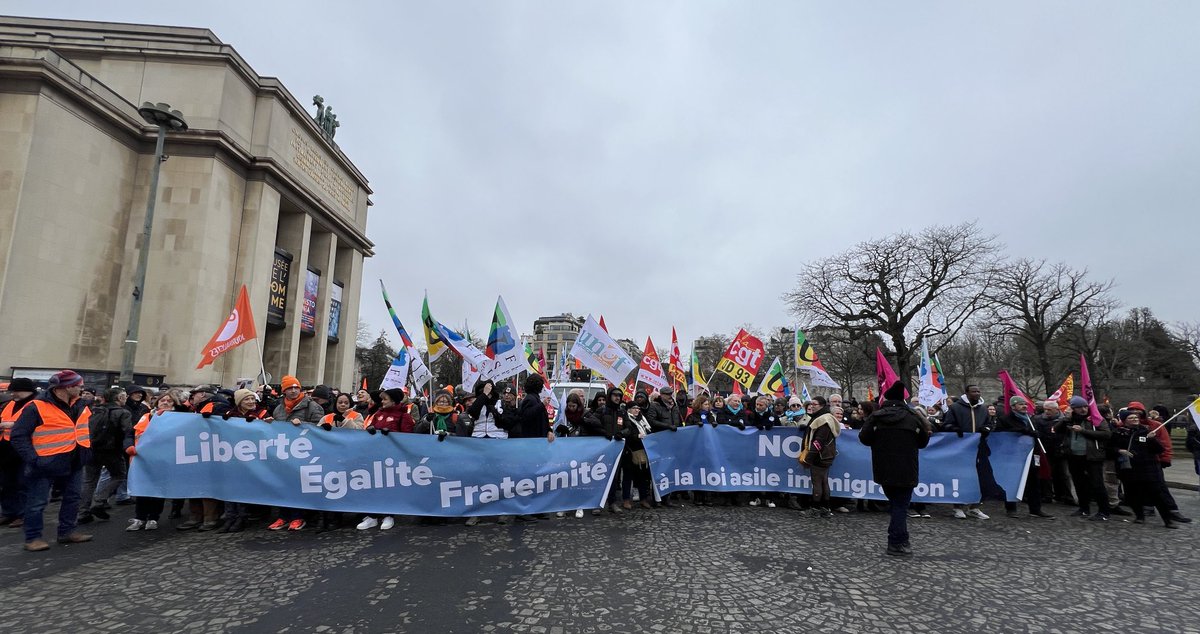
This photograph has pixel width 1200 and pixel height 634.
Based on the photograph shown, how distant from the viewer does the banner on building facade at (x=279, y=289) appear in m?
27.7

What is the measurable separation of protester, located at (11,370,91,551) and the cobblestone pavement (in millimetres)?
286

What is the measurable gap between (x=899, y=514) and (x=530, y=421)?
448cm

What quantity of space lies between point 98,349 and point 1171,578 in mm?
30511

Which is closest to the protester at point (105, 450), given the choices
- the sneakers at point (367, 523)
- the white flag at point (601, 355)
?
the sneakers at point (367, 523)

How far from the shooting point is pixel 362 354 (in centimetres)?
7150

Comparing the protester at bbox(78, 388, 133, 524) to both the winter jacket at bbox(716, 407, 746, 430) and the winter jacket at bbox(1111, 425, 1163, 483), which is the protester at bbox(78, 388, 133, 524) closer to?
the winter jacket at bbox(716, 407, 746, 430)

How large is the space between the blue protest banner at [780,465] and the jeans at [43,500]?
6674 millimetres

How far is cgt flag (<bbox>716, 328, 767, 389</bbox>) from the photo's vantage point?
38.0ft

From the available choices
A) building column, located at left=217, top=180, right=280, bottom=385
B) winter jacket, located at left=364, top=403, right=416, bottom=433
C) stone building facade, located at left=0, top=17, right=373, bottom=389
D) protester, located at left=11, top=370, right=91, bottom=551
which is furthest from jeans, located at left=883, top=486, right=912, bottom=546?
building column, located at left=217, top=180, right=280, bottom=385

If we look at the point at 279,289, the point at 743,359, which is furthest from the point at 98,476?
the point at 279,289

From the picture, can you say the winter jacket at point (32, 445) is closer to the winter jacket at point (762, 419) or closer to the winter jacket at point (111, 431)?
the winter jacket at point (111, 431)

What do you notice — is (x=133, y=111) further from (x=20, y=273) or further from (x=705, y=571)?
(x=705, y=571)

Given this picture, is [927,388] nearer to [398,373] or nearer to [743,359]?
[743,359]

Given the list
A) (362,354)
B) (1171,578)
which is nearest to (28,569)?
(1171,578)
